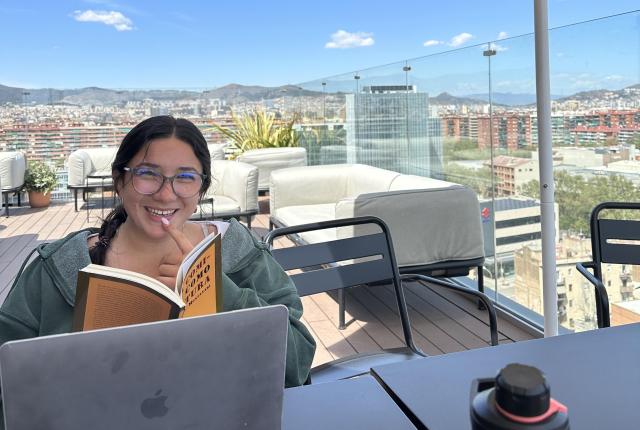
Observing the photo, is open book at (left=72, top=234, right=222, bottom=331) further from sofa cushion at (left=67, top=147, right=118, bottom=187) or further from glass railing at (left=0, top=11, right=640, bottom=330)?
sofa cushion at (left=67, top=147, right=118, bottom=187)

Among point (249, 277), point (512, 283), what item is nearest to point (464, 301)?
point (512, 283)

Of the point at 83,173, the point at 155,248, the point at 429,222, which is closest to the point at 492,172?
the point at 429,222

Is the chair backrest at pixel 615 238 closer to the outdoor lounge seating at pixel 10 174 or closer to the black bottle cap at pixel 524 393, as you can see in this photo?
the black bottle cap at pixel 524 393

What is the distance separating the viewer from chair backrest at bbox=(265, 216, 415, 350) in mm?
1829

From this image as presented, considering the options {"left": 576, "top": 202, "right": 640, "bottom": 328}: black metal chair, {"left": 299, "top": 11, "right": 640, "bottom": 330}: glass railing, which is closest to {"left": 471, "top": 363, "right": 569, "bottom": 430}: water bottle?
{"left": 576, "top": 202, "right": 640, "bottom": 328}: black metal chair

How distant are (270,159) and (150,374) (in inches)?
252

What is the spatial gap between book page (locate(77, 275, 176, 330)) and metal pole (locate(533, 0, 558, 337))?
1.85m

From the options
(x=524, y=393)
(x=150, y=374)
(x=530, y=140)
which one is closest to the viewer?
(x=524, y=393)

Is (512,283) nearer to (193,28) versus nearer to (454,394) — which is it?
(454,394)

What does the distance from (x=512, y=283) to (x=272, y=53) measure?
22.5 m

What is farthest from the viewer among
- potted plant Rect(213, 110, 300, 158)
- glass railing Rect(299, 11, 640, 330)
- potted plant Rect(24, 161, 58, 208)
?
potted plant Rect(24, 161, 58, 208)

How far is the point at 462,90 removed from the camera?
3590mm

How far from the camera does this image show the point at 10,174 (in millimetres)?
7535

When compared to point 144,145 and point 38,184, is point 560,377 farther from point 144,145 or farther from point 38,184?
point 38,184
